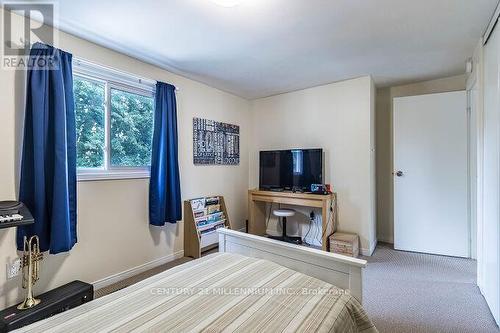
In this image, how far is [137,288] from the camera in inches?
51.4

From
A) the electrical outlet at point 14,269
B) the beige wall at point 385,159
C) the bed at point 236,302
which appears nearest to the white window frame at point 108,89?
the electrical outlet at point 14,269

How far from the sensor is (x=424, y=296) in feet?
7.42

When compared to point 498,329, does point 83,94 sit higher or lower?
higher

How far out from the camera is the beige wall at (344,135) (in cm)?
332

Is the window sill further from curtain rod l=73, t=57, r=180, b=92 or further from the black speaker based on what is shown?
curtain rod l=73, t=57, r=180, b=92

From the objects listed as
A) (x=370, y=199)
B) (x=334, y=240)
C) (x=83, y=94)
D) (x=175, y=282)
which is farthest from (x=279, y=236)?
(x=83, y=94)

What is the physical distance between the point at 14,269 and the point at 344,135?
3654 mm

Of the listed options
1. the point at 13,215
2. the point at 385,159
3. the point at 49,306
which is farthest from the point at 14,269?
the point at 385,159

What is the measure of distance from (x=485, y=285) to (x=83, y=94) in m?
3.96

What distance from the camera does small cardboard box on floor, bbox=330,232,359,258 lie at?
307cm

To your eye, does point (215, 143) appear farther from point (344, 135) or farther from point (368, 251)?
point (368, 251)

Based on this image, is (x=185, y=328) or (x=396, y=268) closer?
(x=185, y=328)

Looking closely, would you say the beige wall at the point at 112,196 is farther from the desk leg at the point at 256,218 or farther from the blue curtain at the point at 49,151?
the desk leg at the point at 256,218

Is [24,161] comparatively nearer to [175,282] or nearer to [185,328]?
[175,282]
